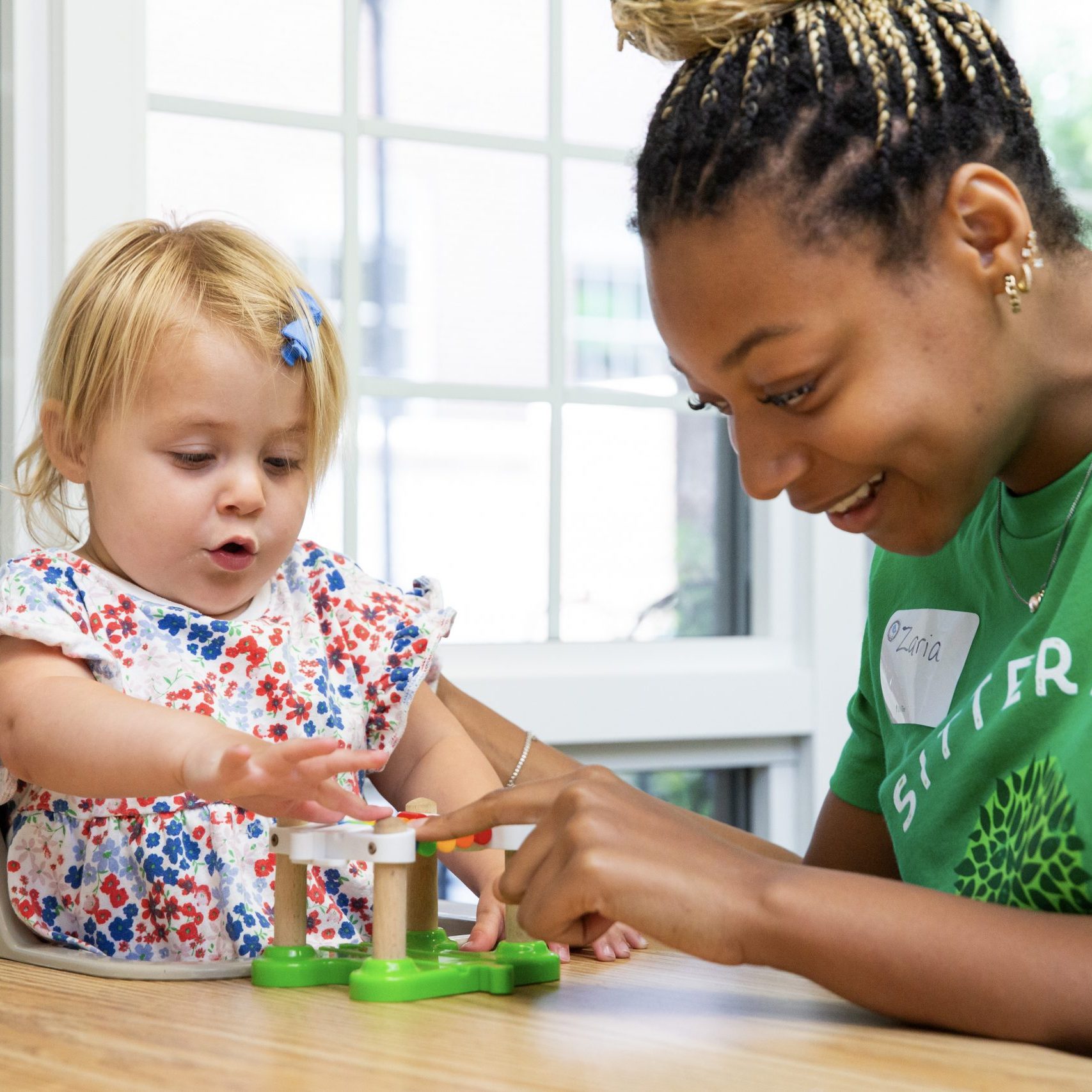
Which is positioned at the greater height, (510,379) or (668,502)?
(510,379)

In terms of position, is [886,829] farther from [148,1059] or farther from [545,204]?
[545,204]

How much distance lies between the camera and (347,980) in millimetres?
918

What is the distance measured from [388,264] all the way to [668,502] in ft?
1.85

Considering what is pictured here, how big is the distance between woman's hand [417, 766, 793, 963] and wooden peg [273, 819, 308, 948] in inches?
3.5

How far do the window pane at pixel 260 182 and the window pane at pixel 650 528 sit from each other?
16.9 inches

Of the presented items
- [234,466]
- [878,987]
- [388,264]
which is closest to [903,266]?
[878,987]

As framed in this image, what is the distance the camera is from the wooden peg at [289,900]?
3.05 ft

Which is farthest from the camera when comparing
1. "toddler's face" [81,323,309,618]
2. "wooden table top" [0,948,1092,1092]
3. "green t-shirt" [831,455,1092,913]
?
"toddler's face" [81,323,309,618]

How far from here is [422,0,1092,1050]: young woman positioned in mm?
816

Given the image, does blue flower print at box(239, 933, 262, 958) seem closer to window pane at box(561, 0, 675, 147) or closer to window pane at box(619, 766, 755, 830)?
window pane at box(619, 766, 755, 830)

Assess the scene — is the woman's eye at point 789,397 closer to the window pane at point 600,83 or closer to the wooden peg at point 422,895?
the wooden peg at point 422,895

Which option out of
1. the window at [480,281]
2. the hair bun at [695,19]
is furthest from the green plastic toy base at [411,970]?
the window at [480,281]

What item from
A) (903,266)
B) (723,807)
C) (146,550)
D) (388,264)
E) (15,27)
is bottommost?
(723,807)

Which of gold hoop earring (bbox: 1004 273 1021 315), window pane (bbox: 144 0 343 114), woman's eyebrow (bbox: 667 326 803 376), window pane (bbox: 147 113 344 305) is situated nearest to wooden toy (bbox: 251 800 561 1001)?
woman's eyebrow (bbox: 667 326 803 376)
